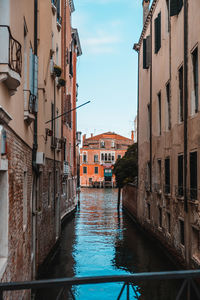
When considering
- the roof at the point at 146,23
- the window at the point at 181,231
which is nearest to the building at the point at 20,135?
the window at the point at 181,231

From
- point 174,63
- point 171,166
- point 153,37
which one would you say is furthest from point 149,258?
point 153,37

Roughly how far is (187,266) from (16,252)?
5558mm

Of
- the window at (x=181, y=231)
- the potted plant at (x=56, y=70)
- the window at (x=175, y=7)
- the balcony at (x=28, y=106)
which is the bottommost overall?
the window at (x=181, y=231)

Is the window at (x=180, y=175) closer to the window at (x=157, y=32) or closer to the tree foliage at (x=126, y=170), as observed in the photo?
the window at (x=157, y=32)

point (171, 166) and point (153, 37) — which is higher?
point (153, 37)

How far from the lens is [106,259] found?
43.2 feet

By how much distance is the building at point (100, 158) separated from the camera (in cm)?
7594

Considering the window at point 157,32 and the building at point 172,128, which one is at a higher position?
the window at point 157,32

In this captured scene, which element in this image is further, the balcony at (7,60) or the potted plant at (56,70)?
the potted plant at (56,70)

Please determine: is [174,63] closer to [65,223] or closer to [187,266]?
[187,266]

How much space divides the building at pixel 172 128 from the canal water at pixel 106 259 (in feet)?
2.50

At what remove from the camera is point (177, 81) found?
472 inches

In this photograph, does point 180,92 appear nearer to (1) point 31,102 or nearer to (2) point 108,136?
(1) point 31,102

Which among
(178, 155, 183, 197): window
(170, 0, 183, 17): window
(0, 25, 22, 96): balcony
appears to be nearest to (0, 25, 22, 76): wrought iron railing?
(0, 25, 22, 96): balcony
